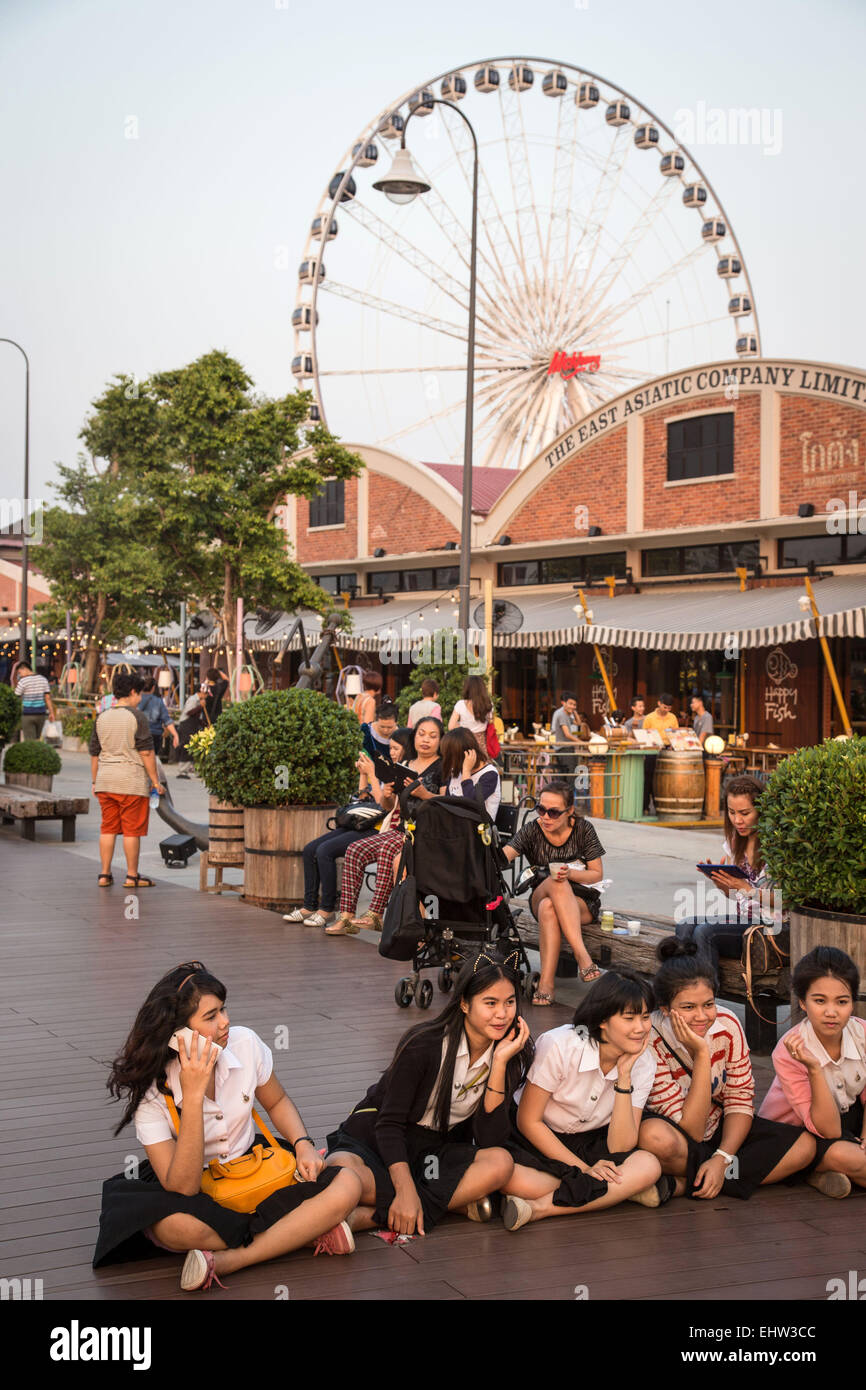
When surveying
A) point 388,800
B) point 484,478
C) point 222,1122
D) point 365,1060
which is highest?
point 484,478

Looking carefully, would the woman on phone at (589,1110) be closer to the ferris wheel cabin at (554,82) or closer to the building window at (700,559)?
the building window at (700,559)

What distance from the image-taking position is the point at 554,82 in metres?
30.5

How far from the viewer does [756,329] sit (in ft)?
101

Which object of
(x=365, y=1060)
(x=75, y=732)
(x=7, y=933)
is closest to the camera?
(x=365, y=1060)

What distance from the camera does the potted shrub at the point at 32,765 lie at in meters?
16.0

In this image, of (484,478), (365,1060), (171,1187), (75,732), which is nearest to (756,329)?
(484,478)

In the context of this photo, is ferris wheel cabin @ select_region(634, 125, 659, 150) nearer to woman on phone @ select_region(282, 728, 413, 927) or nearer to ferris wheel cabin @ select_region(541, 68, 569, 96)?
ferris wheel cabin @ select_region(541, 68, 569, 96)

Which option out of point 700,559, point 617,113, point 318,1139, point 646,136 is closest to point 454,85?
point 617,113

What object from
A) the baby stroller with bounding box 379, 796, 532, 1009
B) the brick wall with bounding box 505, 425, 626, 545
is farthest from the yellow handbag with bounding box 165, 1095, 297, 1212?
the brick wall with bounding box 505, 425, 626, 545

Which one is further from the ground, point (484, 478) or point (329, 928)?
point (484, 478)

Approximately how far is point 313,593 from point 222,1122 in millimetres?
24037

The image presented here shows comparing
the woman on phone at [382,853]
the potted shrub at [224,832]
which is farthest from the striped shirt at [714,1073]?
the potted shrub at [224,832]

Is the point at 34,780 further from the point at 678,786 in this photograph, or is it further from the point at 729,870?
the point at 729,870

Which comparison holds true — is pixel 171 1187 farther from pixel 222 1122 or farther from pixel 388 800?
pixel 388 800
